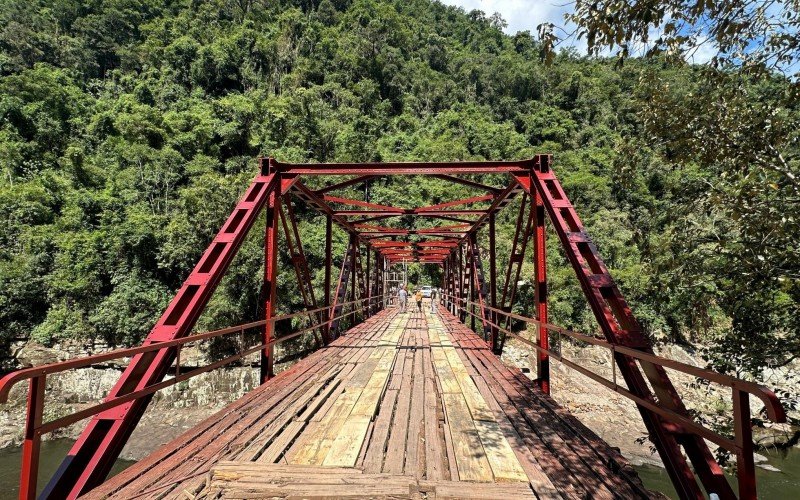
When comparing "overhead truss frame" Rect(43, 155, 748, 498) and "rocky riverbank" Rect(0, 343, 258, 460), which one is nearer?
"overhead truss frame" Rect(43, 155, 748, 498)

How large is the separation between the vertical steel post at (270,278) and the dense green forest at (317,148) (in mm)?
4059

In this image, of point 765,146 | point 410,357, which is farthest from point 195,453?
point 765,146

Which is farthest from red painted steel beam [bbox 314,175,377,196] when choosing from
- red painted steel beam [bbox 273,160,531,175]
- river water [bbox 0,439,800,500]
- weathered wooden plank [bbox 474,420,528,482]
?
river water [bbox 0,439,800,500]

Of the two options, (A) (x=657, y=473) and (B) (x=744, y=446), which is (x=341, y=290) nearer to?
(B) (x=744, y=446)

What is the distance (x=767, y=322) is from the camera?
4.64 m

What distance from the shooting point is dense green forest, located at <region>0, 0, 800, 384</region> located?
15.8 ft

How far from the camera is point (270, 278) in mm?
5898

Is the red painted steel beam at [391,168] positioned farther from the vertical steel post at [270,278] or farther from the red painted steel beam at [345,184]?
the red painted steel beam at [345,184]

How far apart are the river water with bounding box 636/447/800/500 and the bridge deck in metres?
15.1

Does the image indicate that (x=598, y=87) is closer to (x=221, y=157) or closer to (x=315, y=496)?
(x=221, y=157)

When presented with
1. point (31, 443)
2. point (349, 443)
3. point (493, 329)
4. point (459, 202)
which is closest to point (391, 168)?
point (459, 202)

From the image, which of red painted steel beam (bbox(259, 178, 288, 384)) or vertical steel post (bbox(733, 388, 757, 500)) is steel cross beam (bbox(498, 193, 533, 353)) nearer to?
red painted steel beam (bbox(259, 178, 288, 384))

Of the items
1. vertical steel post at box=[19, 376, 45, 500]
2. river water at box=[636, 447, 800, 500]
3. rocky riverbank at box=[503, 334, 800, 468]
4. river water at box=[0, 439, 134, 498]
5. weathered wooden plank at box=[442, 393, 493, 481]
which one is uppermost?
vertical steel post at box=[19, 376, 45, 500]

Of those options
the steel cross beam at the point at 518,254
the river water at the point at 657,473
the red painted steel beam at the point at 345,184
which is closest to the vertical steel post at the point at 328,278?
the red painted steel beam at the point at 345,184
